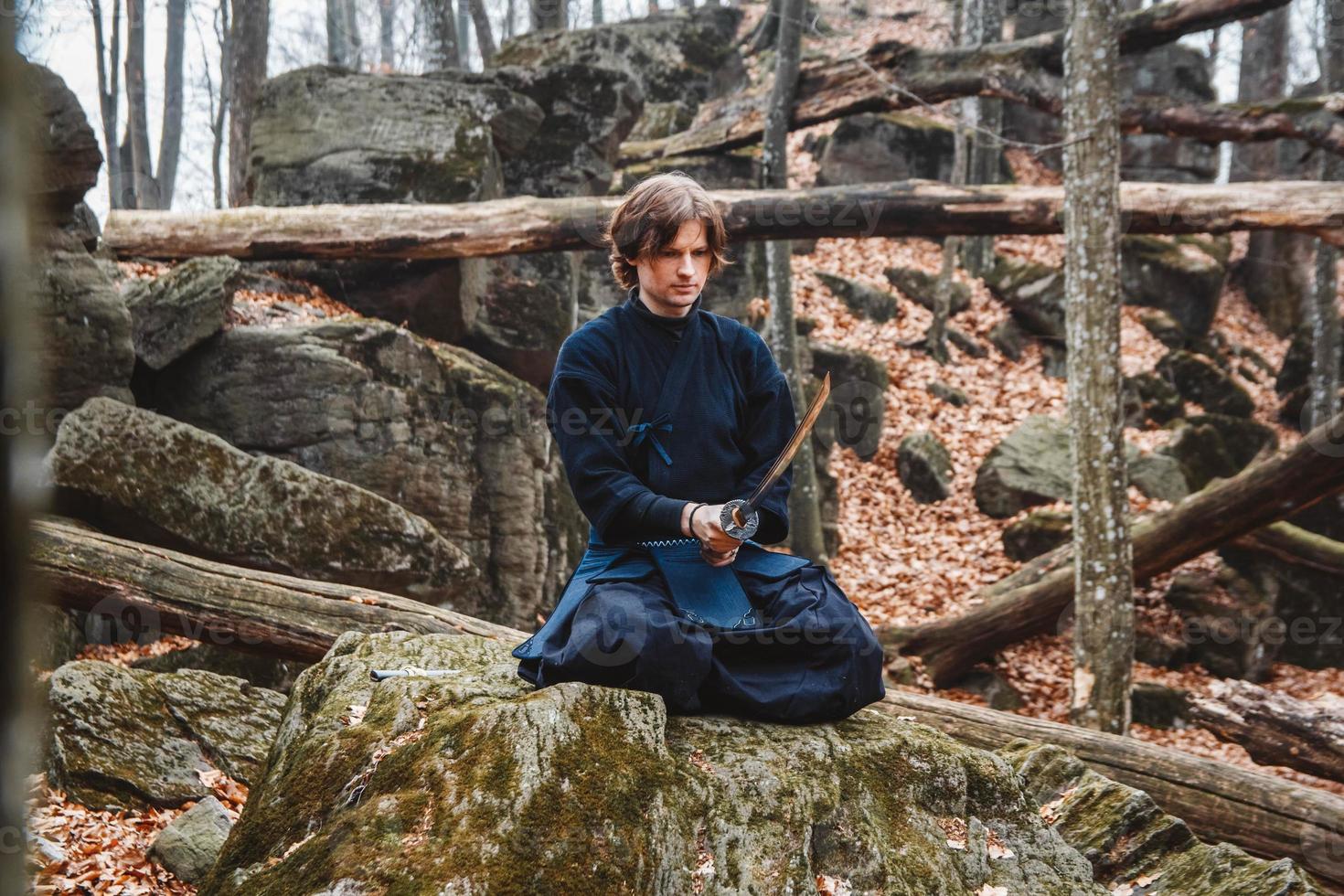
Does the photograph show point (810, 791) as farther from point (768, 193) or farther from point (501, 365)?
point (501, 365)

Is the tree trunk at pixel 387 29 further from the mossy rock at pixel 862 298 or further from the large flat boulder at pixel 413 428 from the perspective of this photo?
the large flat boulder at pixel 413 428

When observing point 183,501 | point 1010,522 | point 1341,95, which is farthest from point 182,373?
point 1341,95

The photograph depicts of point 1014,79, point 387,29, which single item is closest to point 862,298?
point 1014,79

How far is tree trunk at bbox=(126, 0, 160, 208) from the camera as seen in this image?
48.5 ft

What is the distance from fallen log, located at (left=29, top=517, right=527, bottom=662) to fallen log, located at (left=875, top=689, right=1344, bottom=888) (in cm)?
270

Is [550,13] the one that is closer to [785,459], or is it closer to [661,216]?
[661,216]

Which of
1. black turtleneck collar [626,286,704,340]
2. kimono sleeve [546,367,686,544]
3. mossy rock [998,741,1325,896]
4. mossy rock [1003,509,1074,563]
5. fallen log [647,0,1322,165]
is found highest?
fallen log [647,0,1322,165]

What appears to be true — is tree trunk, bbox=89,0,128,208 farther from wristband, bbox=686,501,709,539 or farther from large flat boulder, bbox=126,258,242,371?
wristband, bbox=686,501,709,539

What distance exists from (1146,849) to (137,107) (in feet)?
54.4

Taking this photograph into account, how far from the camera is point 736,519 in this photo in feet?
8.91

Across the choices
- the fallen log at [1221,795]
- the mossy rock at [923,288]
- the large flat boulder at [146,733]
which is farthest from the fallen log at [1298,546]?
the large flat boulder at [146,733]

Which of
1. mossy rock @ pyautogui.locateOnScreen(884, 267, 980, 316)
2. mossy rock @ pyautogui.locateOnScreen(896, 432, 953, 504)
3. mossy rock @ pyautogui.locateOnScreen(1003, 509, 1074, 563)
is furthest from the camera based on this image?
mossy rock @ pyautogui.locateOnScreen(884, 267, 980, 316)

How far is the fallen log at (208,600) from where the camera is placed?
4938 millimetres

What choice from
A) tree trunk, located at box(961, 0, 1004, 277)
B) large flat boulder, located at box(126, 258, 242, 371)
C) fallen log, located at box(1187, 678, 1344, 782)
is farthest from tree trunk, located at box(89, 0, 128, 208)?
fallen log, located at box(1187, 678, 1344, 782)
